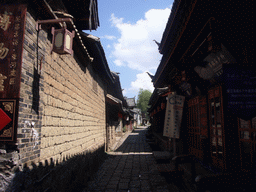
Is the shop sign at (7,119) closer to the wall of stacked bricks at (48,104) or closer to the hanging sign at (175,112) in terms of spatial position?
the wall of stacked bricks at (48,104)

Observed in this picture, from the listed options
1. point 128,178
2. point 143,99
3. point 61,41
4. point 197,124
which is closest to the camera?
point 61,41

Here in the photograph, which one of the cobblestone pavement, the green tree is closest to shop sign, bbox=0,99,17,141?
the cobblestone pavement

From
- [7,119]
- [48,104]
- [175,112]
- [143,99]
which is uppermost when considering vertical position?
[143,99]

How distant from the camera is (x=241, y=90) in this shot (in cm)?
223

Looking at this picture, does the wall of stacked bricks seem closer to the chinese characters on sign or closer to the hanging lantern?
the chinese characters on sign

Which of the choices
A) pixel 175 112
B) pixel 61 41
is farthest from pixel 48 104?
pixel 175 112

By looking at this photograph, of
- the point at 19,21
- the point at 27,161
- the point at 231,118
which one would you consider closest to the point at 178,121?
the point at 231,118

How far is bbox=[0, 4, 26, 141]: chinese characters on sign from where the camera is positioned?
238cm

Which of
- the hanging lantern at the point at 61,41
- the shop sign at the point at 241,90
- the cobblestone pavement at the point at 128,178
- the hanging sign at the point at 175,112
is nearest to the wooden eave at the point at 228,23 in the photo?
the shop sign at the point at 241,90

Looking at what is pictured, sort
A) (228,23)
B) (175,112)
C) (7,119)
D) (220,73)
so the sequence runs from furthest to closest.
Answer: (175,112), (220,73), (228,23), (7,119)

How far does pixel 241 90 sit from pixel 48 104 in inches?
127

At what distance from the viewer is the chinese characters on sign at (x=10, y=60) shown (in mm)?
2383

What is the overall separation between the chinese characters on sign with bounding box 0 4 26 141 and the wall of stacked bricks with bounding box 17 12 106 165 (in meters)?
0.09

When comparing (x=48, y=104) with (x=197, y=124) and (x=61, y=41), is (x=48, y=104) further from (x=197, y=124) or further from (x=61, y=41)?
(x=197, y=124)
